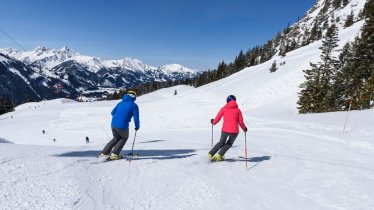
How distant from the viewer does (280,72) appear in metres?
58.6

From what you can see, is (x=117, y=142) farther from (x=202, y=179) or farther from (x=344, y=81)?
(x=344, y=81)

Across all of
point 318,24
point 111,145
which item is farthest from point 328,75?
point 318,24

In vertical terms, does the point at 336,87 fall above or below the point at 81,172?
above

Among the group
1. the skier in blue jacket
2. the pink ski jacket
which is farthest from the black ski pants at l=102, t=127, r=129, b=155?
the pink ski jacket

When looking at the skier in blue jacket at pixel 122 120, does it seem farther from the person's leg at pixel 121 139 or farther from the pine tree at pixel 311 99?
the pine tree at pixel 311 99

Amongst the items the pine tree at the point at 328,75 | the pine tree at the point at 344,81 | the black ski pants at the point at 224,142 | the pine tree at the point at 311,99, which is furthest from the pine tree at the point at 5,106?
the black ski pants at the point at 224,142

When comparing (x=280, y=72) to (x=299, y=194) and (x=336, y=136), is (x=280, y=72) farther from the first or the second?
(x=299, y=194)

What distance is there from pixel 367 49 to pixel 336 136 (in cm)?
2909

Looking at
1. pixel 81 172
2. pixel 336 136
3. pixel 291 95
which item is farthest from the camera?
pixel 291 95

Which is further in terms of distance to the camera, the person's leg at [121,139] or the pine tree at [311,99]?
the pine tree at [311,99]

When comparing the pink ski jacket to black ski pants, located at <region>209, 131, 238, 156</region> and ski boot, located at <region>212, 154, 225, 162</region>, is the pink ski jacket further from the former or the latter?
ski boot, located at <region>212, 154, 225, 162</region>

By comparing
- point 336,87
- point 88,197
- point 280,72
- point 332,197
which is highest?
point 280,72

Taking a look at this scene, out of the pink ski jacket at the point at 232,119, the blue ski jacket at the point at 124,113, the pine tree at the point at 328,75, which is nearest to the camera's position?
the blue ski jacket at the point at 124,113

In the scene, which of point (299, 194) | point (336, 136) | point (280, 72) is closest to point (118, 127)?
point (299, 194)
